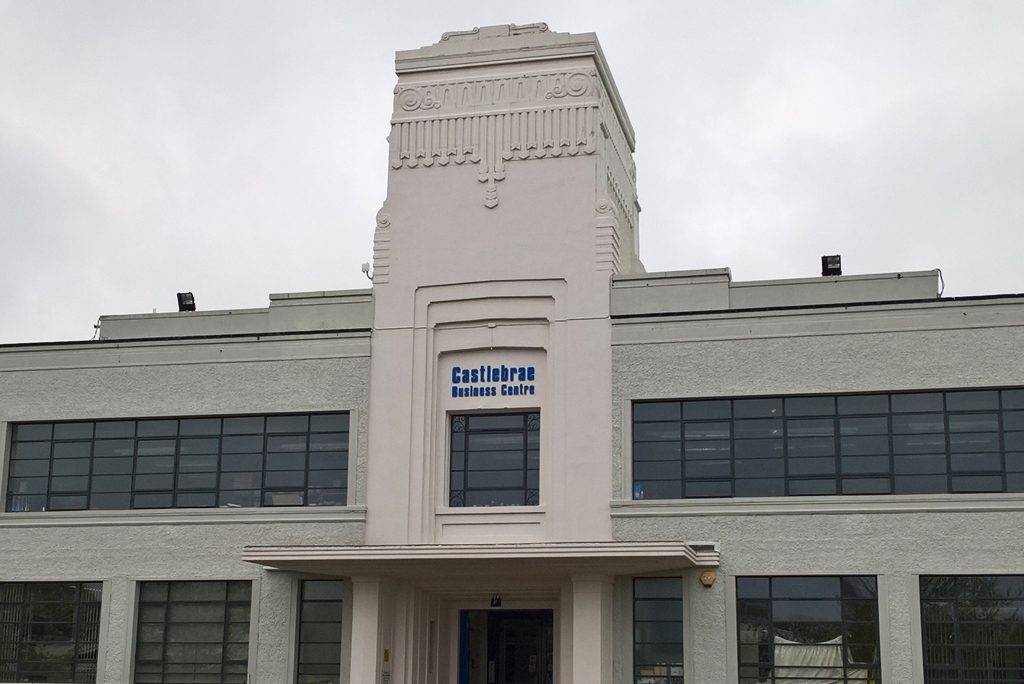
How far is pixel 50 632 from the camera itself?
2614 cm

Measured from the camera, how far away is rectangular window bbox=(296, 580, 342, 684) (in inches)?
975

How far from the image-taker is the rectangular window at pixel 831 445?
891 inches

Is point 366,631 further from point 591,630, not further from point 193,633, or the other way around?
point 591,630

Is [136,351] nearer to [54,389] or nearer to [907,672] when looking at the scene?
[54,389]

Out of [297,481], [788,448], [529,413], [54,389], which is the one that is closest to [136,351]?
[54,389]

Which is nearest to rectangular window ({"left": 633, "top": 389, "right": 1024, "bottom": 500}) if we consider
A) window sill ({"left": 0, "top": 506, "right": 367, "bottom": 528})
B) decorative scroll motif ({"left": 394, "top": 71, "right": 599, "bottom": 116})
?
window sill ({"left": 0, "top": 506, "right": 367, "bottom": 528})

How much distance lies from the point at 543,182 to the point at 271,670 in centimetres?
999

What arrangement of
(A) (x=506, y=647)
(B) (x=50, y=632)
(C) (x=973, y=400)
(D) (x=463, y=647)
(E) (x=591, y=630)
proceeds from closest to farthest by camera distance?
1. (C) (x=973, y=400)
2. (E) (x=591, y=630)
3. (A) (x=506, y=647)
4. (B) (x=50, y=632)
5. (D) (x=463, y=647)

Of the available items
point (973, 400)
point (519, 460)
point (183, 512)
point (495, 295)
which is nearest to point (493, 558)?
point (519, 460)

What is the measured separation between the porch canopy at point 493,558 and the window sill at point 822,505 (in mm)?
735

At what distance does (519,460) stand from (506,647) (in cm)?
377

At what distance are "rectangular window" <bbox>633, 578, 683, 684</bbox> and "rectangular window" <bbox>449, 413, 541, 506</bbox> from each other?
2.51 m

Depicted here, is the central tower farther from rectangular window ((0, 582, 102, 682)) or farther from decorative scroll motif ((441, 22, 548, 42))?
rectangular window ((0, 582, 102, 682))

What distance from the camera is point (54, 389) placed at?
2706 centimetres
